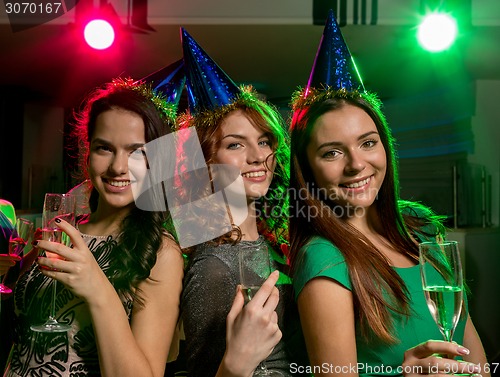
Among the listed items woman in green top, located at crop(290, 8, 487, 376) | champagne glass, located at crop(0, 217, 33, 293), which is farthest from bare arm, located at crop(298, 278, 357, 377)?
champagne glass, located at crop(0, 217, 33, 293)

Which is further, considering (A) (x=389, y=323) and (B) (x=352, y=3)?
(B) (x=352, y=3)

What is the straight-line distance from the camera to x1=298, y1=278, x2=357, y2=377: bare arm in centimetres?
114

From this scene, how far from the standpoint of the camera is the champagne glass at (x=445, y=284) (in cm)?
99

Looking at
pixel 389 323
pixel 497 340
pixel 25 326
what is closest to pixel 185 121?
pixel 25 326

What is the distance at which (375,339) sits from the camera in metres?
1.21

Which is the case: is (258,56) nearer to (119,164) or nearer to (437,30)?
(437,30)

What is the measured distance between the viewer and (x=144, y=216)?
1.42 meters

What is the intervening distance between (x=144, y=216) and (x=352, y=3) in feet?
7.12

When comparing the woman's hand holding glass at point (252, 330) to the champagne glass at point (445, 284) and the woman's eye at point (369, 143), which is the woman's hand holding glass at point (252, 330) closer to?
the champagne glass at point (445, 284)

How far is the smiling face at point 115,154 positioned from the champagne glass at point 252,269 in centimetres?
43

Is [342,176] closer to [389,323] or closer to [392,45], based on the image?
[389,323]

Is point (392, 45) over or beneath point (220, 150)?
over

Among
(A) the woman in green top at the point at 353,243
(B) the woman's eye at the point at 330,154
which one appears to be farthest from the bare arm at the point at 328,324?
(B) the woman's eye at the point at 330,154

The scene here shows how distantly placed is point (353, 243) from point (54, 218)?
723mm
